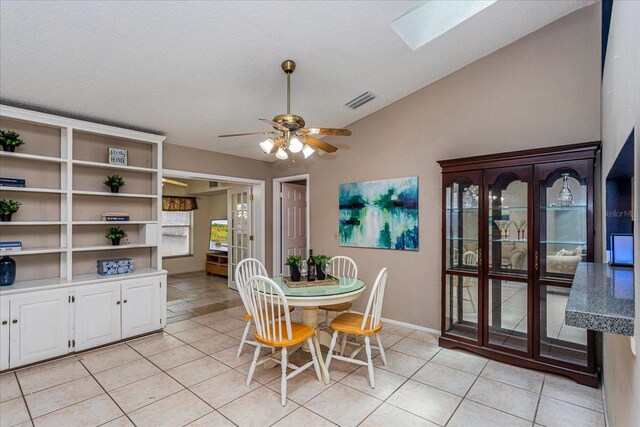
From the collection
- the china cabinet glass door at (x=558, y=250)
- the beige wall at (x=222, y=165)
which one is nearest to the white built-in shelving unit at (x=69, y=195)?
the beige wall at (x=222, y=165)

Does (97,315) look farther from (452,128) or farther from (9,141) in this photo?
(452,128)

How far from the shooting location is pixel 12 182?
10.1ft

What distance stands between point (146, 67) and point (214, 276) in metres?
5.77

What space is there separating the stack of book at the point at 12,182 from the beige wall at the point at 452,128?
3.57m

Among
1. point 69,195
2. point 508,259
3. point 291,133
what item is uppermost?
point 291,133

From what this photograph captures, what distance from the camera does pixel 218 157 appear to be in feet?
16.6

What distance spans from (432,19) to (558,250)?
2.48 metres

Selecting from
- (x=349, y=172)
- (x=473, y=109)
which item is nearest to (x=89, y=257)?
(x=349, y=172)

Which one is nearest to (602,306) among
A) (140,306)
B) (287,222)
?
(140,306)

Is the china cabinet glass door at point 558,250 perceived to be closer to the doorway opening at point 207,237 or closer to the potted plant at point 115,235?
the doorway opening at point 207,237

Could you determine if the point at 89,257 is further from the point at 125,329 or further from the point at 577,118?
the point at 577,118

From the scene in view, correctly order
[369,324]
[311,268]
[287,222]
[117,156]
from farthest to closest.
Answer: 1. [287,222]
2. [117,156]
3. [311,268]
4. [369,324]

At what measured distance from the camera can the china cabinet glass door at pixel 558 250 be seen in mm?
2797

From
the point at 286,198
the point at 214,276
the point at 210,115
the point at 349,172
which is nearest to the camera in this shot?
the point at 210,115
